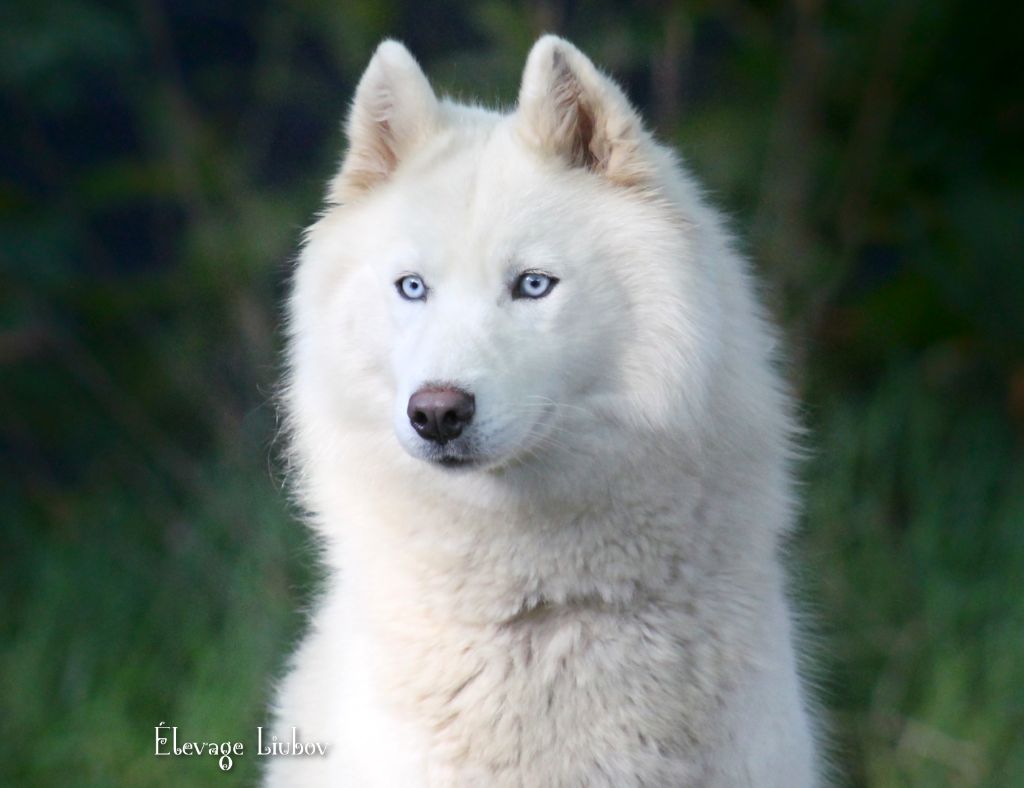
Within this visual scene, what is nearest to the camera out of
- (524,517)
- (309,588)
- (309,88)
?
(524,517)

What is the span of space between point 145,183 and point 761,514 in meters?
3.99

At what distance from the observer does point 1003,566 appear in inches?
206

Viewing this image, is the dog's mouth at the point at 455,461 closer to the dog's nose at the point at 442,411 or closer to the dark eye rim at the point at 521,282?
the dog's nose at the point at 442,411

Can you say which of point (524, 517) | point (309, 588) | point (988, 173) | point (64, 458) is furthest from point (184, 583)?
point (988, 173)

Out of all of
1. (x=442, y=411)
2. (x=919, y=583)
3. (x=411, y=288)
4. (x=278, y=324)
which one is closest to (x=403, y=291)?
(x=411, y=288)

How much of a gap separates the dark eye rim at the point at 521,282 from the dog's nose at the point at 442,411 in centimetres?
33

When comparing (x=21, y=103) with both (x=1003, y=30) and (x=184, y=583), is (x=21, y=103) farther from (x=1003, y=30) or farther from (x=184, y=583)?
(x=1003, y=30)

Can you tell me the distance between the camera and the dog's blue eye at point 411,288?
2.93 meters

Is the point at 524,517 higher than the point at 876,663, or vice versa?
the point at 524,517

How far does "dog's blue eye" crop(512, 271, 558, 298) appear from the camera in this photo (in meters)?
2.88

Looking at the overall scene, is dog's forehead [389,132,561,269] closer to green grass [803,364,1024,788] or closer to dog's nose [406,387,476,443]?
dog's nose [406,387,476,443]

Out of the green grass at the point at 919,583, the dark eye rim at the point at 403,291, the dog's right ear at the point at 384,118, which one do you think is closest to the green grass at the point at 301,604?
the green grass at the point at 919,583

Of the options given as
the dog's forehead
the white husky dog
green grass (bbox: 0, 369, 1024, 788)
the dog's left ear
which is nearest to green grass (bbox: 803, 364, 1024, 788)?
green grass (bbox: 0, 369, 1024, 788)

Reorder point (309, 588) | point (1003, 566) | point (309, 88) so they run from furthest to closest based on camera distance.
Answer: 1. point (309, 88)
2. point (1003, 566)
3. point (309, 588)
